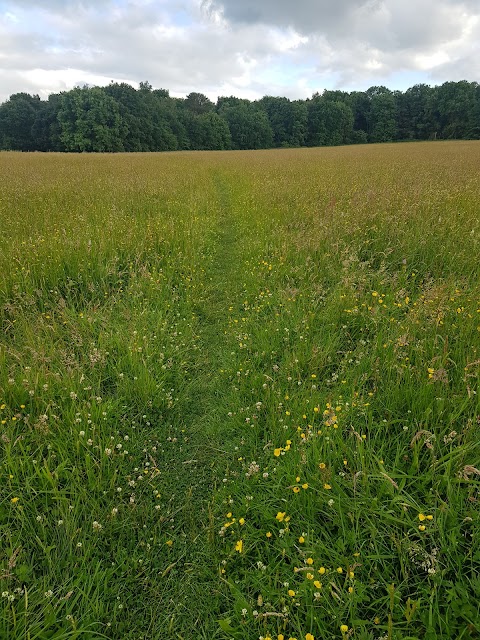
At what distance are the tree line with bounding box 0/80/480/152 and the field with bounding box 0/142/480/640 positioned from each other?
210 ft

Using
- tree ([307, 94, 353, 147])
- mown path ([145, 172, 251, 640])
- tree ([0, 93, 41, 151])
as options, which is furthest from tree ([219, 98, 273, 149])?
mown path ([145, 172, 251, 640])

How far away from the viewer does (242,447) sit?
294 cm

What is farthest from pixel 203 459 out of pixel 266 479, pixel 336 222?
pixel 336 222

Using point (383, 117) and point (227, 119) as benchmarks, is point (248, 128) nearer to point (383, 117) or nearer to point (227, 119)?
point (227, 119)

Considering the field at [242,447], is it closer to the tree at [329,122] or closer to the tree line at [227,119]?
the tree line at [227,119]

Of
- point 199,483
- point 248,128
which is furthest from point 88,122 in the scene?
point 199,483

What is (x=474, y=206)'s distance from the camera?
7031mm

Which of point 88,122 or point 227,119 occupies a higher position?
point 227,119

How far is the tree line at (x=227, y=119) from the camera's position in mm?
59188

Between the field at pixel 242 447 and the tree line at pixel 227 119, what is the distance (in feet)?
210

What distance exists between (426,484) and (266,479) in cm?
107

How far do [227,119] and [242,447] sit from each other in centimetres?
8848

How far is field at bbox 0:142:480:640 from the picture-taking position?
188cm

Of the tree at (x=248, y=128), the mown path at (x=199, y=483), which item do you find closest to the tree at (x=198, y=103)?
the tree at (x=248, y=128)
